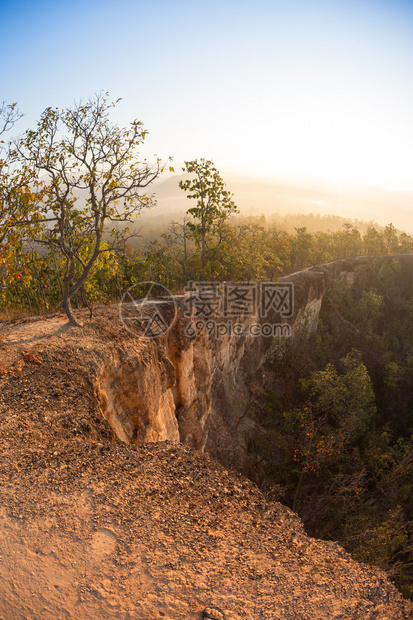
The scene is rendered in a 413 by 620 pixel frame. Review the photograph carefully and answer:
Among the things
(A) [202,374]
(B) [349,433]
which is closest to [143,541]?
(A) [202,374]

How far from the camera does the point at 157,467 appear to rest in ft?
24.8

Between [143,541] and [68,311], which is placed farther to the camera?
[68,311]

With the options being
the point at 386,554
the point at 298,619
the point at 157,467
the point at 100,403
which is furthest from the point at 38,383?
the point at 386,554

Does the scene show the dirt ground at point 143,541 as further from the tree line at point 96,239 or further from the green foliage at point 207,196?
the green foliage at point 207,196

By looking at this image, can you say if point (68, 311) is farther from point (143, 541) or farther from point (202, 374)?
point (202, 374)

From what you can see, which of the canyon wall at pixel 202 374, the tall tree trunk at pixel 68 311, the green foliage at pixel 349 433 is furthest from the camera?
the green foliage at pixel 349 433

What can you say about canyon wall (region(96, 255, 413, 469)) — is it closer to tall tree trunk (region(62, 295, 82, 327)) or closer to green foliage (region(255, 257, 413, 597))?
tall tree trunk (region(62, 295, 82, 327))

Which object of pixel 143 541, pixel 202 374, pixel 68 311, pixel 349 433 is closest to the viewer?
pixel 143 541

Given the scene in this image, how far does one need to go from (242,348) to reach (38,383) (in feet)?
58.8

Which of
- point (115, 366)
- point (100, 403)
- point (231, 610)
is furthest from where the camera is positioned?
point (115, 366)

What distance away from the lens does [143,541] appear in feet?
18.4

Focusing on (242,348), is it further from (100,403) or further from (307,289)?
(100,403)

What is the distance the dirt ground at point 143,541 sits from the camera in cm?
476

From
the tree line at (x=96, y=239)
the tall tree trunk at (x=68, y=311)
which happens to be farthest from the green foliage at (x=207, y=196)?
the tall tree trunk at (x=68, y=311)
